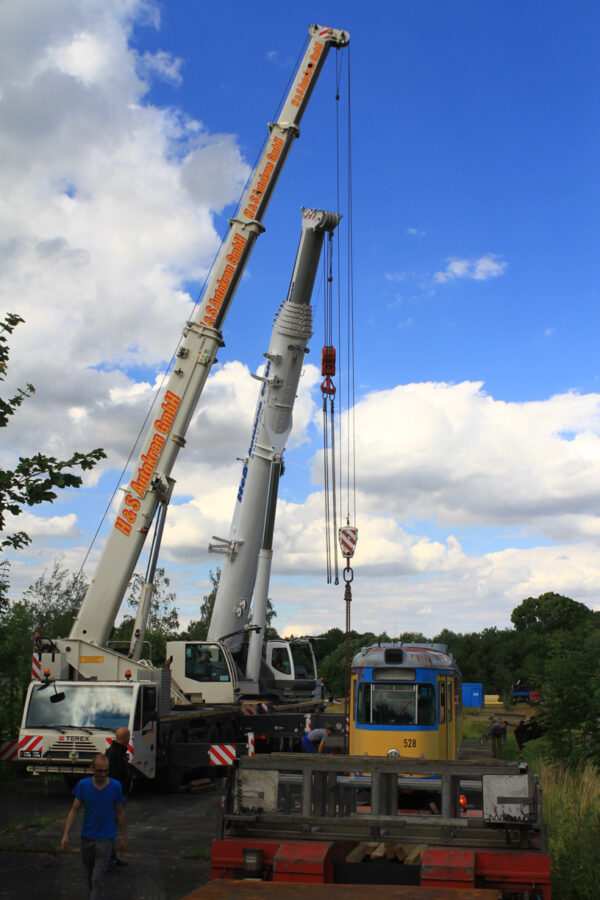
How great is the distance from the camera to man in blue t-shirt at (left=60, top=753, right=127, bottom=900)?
284 inches

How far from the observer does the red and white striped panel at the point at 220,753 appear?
14.8 meters

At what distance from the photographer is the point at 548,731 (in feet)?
46.9

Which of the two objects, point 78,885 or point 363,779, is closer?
point 363,779

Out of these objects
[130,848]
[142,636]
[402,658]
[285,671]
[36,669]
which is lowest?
[130,848]

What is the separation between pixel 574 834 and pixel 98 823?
15.7 feet

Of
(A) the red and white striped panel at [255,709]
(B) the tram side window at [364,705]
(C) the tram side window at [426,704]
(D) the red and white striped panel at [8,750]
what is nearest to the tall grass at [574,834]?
(C) the tram side window at [426,704]

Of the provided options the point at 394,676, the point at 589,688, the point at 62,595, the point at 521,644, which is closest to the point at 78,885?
the point at 394,676

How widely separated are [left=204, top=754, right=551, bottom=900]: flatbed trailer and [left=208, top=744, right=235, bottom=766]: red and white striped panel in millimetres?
8132

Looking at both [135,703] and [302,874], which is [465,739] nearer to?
[135,703]

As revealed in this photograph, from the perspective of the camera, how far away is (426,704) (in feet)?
42.1

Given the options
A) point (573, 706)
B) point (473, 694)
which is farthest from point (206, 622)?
point (573, 706)

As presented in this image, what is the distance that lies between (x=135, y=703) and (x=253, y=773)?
850cm

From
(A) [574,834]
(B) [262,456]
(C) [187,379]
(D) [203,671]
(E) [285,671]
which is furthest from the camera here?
(E) [285,671]

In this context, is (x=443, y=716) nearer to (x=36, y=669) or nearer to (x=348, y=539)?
(x=348, y=539)
